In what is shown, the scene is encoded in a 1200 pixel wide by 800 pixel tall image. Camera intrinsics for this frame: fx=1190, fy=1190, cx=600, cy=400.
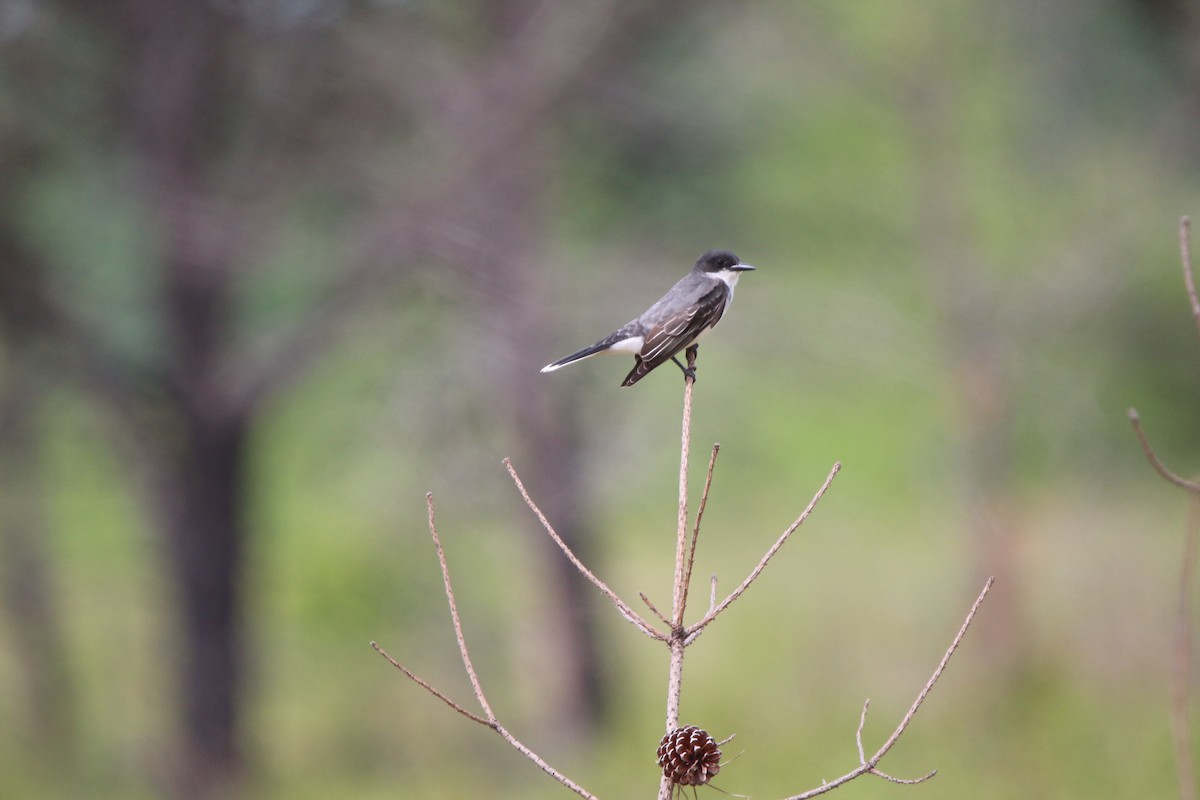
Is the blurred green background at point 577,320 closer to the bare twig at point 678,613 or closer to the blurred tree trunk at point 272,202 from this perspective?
the blurred tree trunk at point 272,202

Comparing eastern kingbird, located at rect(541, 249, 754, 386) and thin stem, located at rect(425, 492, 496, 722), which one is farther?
eastern kingbird, located at rect(541, 249, 754, 386)

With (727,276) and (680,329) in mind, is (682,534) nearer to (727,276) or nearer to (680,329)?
(680,329)

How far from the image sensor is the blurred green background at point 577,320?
7.50 m

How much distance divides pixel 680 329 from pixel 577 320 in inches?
214

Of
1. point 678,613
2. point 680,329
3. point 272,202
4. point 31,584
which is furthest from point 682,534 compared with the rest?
point 31,584

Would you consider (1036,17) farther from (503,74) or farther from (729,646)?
(729,646)

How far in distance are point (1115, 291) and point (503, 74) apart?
4.48m

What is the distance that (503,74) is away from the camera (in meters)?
8.03

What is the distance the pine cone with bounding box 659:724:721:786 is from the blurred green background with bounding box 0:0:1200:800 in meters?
5.06

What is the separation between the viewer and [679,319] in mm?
2393

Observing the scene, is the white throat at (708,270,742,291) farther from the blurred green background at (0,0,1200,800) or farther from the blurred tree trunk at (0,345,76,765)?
the blurred tree trunk at (0,345,76,765)

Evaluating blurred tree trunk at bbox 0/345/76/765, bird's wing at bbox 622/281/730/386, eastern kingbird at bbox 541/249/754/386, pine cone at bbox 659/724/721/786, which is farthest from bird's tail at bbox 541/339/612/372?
blurred tree trunk at bbox 0/345/76/765

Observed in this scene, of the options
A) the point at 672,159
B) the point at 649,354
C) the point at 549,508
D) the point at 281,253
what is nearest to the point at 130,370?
the point at 281,253

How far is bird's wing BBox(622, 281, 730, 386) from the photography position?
2.26 metres
